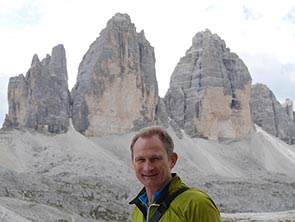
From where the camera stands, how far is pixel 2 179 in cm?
5378

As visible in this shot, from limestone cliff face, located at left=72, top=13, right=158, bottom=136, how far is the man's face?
9821cm

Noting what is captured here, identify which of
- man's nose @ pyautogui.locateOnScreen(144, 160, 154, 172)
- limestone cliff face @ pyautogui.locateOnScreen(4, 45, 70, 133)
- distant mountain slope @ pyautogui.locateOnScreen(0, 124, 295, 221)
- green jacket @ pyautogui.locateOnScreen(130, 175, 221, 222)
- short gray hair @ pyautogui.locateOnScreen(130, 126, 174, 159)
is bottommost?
distant mountain slope @ pyautogui.locateOnScreen(0, 124, 295, 221)

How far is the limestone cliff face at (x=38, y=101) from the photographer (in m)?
97.2

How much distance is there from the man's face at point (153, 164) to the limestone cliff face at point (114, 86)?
9821 centimetres

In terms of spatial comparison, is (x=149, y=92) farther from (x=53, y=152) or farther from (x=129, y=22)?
(x=53, y=152)

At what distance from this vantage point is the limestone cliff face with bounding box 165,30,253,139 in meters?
126

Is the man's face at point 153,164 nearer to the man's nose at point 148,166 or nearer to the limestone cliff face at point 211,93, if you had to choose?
the man's nose at point 148,166

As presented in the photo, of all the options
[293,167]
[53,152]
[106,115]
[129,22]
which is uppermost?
[129,22]

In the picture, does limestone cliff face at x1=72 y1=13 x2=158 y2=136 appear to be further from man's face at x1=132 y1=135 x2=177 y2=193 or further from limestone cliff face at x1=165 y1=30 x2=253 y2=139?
man's face at x1=132 y1=135 x2=177 y2=193

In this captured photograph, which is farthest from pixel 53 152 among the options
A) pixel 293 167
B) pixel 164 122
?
pixel 293 167

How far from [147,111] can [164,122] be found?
754 cm

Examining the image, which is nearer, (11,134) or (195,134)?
(11,134)

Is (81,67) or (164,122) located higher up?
(81,67)

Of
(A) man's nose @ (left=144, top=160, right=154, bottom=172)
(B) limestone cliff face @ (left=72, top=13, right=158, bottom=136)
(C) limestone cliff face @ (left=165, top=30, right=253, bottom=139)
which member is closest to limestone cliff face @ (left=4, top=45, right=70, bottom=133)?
(B) limestone cliff face @ (left=72, top=13, right=158, bottom=136)
